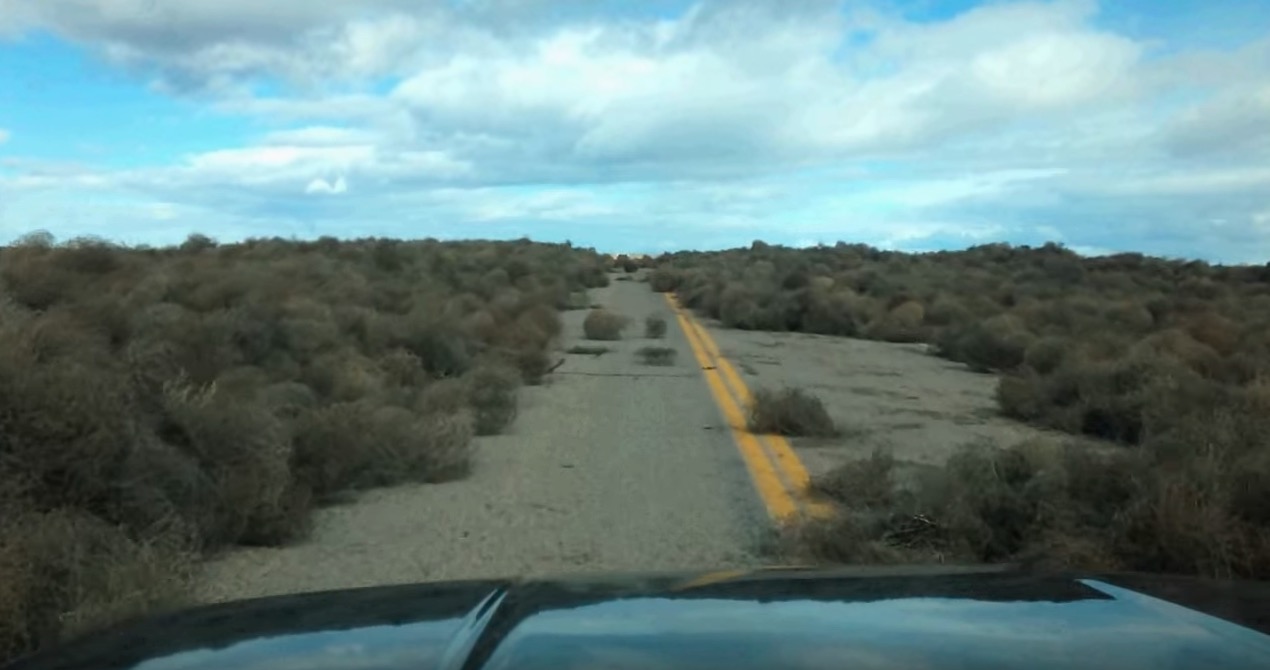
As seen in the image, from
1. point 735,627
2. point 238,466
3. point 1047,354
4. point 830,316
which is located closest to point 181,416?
point 238,466

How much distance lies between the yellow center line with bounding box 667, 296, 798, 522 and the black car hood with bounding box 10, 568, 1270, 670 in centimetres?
670

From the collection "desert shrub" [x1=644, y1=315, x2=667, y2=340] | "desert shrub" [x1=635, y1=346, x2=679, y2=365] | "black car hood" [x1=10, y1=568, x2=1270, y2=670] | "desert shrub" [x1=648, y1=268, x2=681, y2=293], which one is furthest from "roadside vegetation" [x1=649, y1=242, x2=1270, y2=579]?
"desert shrub" [x1=648, y1=268, x2=681, y2=293]

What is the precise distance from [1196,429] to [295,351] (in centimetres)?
1117

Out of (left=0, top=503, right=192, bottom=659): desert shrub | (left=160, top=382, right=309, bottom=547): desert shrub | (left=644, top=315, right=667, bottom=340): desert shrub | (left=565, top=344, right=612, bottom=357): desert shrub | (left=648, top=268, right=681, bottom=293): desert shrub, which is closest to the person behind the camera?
(left=0, top=503, right=192, bottom=659): desert shrub

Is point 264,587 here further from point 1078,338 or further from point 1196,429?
point 1078,338

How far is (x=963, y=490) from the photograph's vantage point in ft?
32.4

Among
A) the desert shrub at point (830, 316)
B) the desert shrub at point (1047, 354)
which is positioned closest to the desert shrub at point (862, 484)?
the desert shrub at point (1047, 354)

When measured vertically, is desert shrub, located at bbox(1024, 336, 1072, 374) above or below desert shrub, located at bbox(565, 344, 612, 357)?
above

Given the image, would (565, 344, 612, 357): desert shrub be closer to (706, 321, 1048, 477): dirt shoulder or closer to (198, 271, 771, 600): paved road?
(706, 321, 1048, 477): dirt shoulder

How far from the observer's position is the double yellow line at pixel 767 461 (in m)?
11.2

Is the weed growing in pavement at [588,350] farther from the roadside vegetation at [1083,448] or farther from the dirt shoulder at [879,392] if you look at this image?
the roadside vegetation at [1083,448]

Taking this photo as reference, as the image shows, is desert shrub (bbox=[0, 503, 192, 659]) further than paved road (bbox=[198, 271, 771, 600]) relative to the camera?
No

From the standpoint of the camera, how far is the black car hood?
278 cm

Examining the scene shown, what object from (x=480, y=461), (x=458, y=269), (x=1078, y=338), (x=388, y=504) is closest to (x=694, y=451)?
(x=480, y=461)
